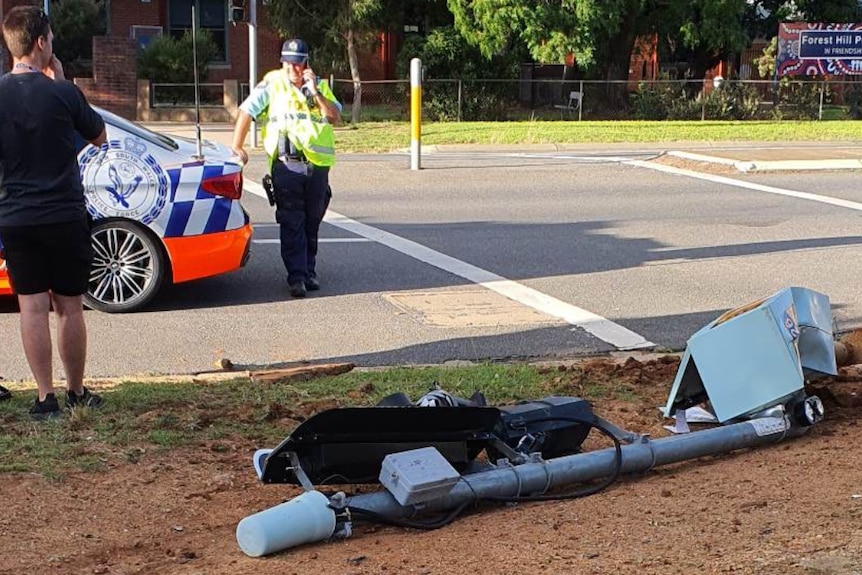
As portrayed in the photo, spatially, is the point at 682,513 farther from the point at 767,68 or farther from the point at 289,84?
the point at 767,68

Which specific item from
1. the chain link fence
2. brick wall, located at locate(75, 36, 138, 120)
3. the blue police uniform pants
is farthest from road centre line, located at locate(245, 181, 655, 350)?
brick wall, located at locate(75, 36, 138, 120)

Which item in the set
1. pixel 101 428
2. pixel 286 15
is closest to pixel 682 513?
pixel 101 428

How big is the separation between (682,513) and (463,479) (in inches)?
32.1

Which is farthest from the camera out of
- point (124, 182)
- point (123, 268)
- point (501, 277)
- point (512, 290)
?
point (501, 277)

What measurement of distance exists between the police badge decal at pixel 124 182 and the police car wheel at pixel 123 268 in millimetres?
114

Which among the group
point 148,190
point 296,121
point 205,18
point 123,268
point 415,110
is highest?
point 205,18

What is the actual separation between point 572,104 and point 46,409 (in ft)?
86.3

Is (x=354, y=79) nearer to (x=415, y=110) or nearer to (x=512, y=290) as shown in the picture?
(x=415, y=110)

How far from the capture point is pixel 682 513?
4230 mm

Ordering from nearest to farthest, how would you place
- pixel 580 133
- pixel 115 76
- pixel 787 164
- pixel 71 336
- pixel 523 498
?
pixel 523 498
pixel 71 336
pixel 787 164
pixel 580 133
pixel 115 76

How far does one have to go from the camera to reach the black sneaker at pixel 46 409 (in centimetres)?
555

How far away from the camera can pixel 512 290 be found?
9.28 meters

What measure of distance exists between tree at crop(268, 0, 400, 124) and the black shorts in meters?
21.9

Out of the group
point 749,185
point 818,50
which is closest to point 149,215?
point 749,185
